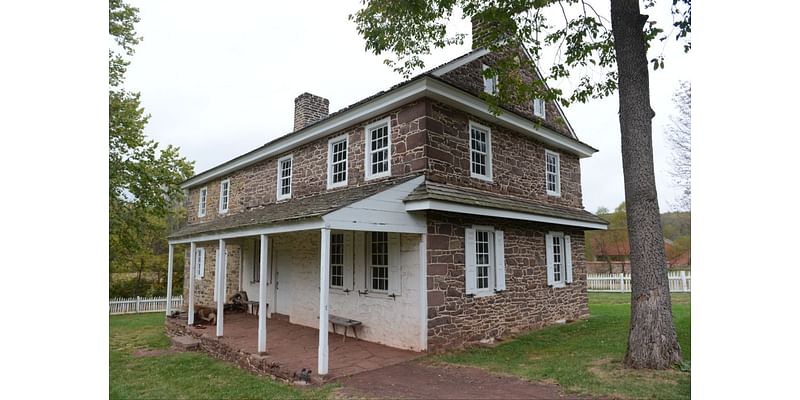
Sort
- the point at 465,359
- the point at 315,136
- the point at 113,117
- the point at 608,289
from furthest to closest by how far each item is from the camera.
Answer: the point at 608,289 < the point at 113,117 < the point at 315,136 < the point at 465,359

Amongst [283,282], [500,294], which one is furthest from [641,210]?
[283,282]

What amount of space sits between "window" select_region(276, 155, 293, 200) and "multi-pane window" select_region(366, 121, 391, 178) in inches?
155

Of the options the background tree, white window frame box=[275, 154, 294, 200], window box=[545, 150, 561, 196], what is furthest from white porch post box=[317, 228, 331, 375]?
the background tree

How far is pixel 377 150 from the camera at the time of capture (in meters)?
10.5

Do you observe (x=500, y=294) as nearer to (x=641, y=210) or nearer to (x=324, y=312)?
(x=641, y=210)

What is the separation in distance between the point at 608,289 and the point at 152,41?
79.1ft

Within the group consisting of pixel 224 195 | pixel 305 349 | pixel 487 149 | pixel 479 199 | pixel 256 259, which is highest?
pixel 487 149

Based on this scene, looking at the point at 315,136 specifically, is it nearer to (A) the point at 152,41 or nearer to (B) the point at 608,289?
(A) the point at 152,41

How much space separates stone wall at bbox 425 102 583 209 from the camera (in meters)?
9.52

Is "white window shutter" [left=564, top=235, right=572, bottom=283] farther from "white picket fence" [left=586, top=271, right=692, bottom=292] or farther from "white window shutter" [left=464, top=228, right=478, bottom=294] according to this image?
"white picket fence" [left=586, top=271, right=692, bottom=292]

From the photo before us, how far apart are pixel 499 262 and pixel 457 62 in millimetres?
4760

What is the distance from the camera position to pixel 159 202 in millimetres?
15594

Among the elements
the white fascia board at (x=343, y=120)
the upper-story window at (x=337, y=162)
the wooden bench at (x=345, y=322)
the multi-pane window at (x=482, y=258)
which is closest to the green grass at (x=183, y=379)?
the wooden bench at (x=345, y=322)
